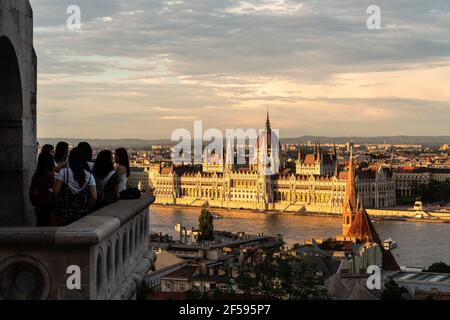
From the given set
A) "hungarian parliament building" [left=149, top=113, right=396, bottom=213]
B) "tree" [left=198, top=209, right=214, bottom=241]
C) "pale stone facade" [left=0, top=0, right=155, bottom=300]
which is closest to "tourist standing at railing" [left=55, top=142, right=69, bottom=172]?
"pale stone facade" [left=0, top=0, right=155, bottom=300]

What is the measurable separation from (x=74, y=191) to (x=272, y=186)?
157ft

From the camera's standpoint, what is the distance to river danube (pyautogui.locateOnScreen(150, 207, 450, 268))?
2469 cm

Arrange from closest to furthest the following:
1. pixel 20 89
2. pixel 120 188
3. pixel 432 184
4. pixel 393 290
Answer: pixel 20 89
pixel 120 188
pixel 393 290
pixel 432 184

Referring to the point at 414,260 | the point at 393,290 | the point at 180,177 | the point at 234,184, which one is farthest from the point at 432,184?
the point at 393,290

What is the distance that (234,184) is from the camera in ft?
172

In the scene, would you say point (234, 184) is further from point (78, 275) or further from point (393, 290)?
point (78, 275)

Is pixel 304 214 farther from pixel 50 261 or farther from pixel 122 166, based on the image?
pixel 50 261

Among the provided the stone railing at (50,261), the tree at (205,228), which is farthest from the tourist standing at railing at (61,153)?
the tree at (205,228)

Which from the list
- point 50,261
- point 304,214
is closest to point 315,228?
point 304,214

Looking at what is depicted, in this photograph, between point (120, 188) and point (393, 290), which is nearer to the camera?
point (120, 188)

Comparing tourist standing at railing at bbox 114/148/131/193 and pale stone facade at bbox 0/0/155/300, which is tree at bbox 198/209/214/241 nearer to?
tourist standing at railing at bbox 114/148/131/193

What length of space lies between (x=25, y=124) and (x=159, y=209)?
46921 millimetres

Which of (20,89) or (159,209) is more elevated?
(20,89)
